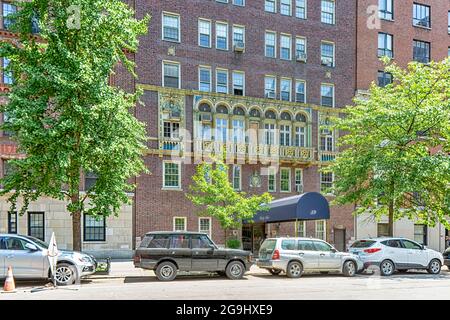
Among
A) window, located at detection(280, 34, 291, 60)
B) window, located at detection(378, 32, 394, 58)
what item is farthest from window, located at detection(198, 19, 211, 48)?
window, located at detection(378, 32, 394, 58)

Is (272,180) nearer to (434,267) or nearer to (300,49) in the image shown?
(300,49)

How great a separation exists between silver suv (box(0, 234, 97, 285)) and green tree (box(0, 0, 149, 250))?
122 inches

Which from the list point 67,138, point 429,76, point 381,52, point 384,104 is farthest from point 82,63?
point 381,52

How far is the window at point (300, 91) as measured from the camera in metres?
37.2

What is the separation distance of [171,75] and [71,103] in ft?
45.9

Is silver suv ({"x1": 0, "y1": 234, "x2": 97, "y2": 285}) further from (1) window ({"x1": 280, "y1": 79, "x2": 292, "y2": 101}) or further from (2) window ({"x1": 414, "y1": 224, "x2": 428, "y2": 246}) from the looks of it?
(2) window ({"x1": 414, "y1": 224, "x2": 428, "y2": 246})

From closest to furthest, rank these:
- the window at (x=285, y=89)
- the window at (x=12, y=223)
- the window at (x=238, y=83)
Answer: the window at (x=12, y=223), the window at (x=238, y=83), the window at (x=285, y=89)

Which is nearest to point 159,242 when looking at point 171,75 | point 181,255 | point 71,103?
point 181,255

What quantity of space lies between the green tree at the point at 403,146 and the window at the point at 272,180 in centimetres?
880

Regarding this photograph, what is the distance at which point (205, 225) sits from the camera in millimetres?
33656

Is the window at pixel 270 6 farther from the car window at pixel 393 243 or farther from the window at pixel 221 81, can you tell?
the car window at pixel 393 243

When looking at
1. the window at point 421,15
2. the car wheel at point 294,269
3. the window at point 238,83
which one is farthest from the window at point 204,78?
the window at point 421,15

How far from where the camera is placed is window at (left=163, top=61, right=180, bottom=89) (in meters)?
33.3
